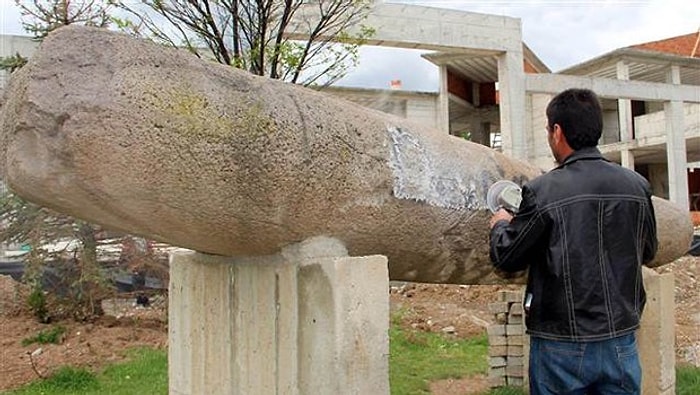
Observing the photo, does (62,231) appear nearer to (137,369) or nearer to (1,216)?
(1,216)

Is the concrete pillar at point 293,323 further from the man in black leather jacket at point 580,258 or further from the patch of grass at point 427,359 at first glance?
the patch of grass at point 427,359

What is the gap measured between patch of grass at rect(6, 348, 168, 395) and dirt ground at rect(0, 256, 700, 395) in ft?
0.84

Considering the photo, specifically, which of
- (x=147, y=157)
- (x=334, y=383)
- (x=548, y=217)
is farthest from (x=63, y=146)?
(x=548, y=217)

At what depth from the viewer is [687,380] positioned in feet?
17.9

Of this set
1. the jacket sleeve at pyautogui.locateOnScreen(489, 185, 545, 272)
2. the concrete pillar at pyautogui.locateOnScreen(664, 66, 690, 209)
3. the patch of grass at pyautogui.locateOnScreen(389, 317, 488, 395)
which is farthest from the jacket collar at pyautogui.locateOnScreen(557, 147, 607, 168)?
the concrete pillar at pyautogui.locateOnScreen(664, 66, 690, 209)

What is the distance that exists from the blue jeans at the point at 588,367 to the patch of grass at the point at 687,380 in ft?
10.5

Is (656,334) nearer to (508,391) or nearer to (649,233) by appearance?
(649,233)

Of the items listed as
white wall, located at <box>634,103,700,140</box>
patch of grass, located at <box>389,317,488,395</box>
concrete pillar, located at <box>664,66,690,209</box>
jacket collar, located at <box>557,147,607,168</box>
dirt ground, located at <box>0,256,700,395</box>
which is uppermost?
white wall, located at <box>634,103,700,140</box>

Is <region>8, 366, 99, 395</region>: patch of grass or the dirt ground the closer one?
<region>8, 366, 99, 395</region>: patch of grass

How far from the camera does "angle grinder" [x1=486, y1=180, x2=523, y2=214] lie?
9.12ft

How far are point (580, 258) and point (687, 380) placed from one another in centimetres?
393

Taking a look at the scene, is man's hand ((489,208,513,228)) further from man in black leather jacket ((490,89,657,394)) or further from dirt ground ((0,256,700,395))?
dirt ground ((0,256,700,395))

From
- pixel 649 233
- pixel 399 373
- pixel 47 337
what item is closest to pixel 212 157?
pixel 649 233

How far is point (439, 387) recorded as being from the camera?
5.88 meters
